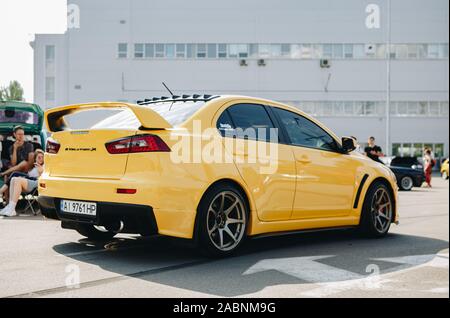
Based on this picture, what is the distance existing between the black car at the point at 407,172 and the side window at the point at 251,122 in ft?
53.9

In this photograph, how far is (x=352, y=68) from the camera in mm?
45219

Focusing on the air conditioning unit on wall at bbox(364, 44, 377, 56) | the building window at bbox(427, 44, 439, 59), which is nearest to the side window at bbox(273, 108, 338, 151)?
the air conditioning unit on wall at bbox(364, 44, 377, 56)

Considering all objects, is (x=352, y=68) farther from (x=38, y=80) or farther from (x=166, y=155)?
(x=166, y=155)

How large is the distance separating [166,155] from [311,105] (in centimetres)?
4085

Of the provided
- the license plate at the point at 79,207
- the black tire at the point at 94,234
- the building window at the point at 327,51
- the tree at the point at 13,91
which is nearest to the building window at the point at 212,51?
the building window at the point at 327,51

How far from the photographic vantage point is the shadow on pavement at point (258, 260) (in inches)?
192

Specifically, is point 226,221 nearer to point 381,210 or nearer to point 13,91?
point 381,210

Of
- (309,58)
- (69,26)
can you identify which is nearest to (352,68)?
(309,58)

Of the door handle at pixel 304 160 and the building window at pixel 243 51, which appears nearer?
the door handle at pixel 304 160

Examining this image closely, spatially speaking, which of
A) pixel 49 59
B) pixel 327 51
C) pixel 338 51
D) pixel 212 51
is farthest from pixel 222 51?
pixel 49 59

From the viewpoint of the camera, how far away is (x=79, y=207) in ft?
18.5

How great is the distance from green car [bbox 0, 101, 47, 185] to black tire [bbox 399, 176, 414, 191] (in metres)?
14.2

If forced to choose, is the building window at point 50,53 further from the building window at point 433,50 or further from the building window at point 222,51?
the building window at point 433,50

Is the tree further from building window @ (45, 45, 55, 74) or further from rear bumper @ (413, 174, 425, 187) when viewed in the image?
rear bumper @ (413, 174, 425, 187)
